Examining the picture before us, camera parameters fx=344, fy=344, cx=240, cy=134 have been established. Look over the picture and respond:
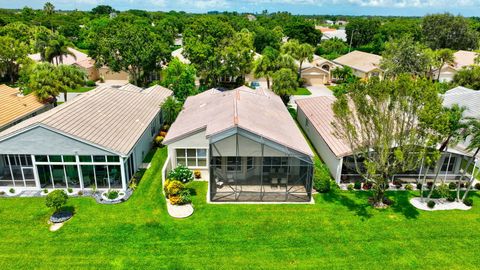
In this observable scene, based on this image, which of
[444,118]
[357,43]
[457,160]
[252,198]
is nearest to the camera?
[444,118]

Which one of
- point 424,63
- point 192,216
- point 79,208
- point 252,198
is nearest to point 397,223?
point 252,198

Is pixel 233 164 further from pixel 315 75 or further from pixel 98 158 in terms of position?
pixel 315 75

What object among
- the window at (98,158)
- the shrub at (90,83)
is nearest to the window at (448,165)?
the window at (98,158)

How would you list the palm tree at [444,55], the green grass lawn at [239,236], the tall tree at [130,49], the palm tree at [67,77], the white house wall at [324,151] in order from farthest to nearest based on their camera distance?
the palm tree at [444,55] → the tall tree at [130,49] → the palm tree at [67,77] → the white house wall at [324,151] → the green grass lawn at [239,236]

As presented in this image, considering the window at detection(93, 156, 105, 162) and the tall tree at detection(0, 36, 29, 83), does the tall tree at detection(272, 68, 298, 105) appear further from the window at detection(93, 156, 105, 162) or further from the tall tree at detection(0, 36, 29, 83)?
the tall tree at detection(0, 36, 29, 83)

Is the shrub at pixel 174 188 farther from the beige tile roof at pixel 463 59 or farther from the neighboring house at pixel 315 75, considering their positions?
the beige tile roof at pixel 463 59

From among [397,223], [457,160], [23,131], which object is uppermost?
[23,131]

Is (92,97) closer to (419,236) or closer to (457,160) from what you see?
(419,236)

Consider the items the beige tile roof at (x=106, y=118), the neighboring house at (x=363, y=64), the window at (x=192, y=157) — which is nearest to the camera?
the beige tile roof at (x=106, y=118)
